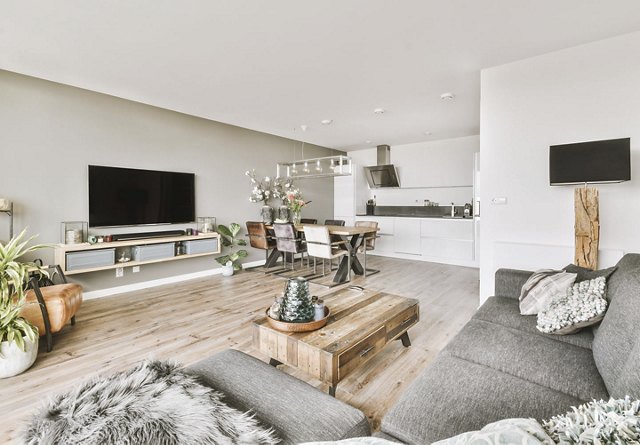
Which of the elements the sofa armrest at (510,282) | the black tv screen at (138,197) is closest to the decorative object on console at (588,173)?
the sofa armrest at (510,282)

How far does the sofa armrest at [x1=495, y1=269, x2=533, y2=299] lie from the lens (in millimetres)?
2373

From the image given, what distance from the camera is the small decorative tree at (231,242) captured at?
5168mm

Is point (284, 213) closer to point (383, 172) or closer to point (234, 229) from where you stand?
point (234, 229)

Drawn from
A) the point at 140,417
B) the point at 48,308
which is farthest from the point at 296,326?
the point at 48,308

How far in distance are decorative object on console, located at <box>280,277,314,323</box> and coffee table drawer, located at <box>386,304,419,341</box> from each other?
594 mm

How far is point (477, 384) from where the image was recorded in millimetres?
1244

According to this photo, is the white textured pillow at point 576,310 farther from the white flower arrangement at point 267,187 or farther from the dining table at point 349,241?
the white flower arrangement at point 267,187

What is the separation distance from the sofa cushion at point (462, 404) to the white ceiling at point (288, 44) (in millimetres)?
2437

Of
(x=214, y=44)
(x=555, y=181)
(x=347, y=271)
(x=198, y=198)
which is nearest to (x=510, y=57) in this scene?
(x=555, y=181)

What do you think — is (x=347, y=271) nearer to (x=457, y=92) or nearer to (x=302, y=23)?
(x=457, y=92)

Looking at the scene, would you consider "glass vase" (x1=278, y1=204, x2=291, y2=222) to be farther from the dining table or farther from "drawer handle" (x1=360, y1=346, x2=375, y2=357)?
"drawer handle" (x1=360, y1=346, x2=375, y2=357)

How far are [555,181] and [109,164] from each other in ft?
16.8

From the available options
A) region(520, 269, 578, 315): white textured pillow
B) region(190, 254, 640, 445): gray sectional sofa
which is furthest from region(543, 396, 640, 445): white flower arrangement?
region(520, 269, 578, 315): white textured pillow

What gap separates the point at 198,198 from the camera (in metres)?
5.05
